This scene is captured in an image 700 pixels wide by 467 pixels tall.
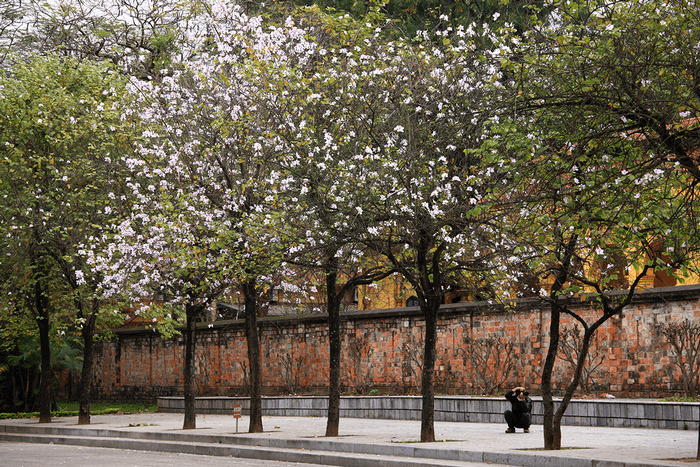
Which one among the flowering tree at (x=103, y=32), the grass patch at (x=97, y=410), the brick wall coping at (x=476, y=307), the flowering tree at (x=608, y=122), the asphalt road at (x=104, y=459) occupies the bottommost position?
the grass patch at (x=97, y=410)

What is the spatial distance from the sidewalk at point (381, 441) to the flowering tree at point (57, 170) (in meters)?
3.01

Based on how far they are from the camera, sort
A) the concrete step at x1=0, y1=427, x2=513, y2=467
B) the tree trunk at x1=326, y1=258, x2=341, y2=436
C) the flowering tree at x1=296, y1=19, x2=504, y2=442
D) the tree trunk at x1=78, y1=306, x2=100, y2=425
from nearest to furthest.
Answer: the concrete step at x1=0, y1=427, x2=513, y2=467 → the flowering tree at x1=296, y1=19, x2=504, y2=442 → the tree trunk at x1=326, y1=258, x2=341, y2=436 → the tree trunk at x1=78, y1=306, x2=100, y2=425

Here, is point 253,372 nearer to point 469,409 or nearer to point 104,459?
point 104,459

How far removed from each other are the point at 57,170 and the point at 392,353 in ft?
36.2

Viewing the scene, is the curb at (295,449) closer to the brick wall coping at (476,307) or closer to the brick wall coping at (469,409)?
the brick wall coping at (476,307)

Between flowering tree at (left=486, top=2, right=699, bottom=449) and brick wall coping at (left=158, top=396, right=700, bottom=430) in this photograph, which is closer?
flowering tree at (left=486, top=2, right=699, bottom=449)

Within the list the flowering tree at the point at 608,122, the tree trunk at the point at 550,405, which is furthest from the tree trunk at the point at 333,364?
the flowering tree at the point at 608,122

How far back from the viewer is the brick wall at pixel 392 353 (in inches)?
748

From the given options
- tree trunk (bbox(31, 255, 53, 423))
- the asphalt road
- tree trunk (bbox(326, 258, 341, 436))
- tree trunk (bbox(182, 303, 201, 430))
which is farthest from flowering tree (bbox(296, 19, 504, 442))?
tree trunk (bbox(31, 255, 53, 423))

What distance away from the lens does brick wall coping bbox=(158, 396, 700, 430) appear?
1608 centimetres

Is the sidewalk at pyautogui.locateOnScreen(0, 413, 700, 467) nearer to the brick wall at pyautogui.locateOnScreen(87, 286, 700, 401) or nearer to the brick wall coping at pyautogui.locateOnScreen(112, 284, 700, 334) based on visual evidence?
the brick wall coping at pyautogui.locateOnScreen(112, 284, 700, 334)

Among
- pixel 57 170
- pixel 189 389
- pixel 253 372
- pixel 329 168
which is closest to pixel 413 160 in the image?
pixel 329 168

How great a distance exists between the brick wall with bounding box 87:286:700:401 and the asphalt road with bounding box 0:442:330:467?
30.8 feet

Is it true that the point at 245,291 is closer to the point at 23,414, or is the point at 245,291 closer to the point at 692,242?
the point at 692,242
